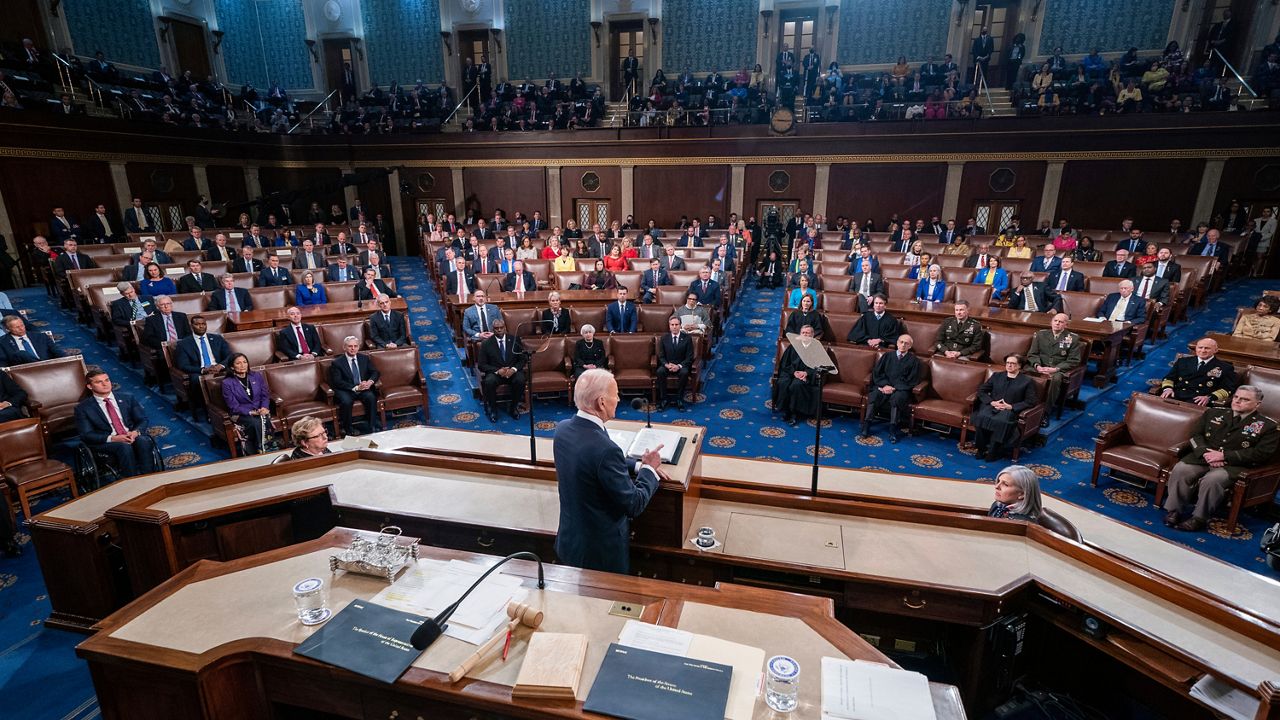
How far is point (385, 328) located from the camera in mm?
7820

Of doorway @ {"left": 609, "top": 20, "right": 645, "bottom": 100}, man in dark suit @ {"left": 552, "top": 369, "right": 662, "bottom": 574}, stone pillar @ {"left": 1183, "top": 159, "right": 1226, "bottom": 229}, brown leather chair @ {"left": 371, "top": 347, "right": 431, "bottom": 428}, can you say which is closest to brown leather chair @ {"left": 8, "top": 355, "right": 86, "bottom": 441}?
brown leather chair @ {"left": 371, "top": 347, "right": 431, "bottom": 428}

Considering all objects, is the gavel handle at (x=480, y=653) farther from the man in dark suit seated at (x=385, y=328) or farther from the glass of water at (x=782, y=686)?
the man in dark suit seated at (x=385, y=328)

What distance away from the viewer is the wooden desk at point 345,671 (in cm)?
189

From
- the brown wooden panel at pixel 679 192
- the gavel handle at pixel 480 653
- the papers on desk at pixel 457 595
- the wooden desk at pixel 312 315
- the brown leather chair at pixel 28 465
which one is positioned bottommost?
the brown leather chair at pixel 28 465

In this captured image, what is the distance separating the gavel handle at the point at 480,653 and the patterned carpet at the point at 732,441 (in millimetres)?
2144

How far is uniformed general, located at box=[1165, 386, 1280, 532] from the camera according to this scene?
4695 millimetres

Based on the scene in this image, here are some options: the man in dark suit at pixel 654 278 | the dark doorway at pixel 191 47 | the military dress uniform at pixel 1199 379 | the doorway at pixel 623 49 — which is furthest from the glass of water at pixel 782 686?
the dark doorway at pixel 191 47

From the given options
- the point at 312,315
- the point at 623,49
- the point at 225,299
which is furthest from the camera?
the point at 623,49

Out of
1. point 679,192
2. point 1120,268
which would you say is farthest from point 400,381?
point 679,192

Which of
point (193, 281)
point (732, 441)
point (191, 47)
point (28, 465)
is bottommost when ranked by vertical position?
point (732, 441)

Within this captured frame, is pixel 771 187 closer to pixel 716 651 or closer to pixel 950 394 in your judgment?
pixel 950 394

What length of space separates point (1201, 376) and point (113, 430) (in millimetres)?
10060

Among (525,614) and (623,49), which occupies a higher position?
(623,49)

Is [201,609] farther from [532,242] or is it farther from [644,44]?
[644,44]
